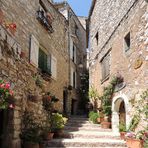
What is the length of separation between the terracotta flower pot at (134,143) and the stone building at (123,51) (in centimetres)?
50

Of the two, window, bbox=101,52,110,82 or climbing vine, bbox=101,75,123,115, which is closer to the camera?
climbing vine, bbox=101,75,123,115

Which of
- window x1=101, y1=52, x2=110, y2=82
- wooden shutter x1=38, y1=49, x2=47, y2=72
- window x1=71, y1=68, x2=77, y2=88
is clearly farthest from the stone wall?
window x1=101, y1=52, x2=110, y2=82

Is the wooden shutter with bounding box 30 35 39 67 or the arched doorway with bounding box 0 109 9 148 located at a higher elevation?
the wooden shutter with bounding box 30 35 39 67

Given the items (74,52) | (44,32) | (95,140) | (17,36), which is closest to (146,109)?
(95,140)

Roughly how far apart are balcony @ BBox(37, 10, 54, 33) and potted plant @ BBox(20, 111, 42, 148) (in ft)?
13.8

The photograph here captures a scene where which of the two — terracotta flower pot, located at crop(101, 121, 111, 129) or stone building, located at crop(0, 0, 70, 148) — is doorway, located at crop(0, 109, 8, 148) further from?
terracotta flower pot, located at crop(101, 121, 111, 129)

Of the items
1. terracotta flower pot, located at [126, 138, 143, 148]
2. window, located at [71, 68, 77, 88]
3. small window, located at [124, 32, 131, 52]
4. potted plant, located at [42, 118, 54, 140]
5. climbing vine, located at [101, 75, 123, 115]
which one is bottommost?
terracotta flower pot, located at [126, 138, 143, 148]

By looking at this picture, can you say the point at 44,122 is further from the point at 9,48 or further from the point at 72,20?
the point at 72,20

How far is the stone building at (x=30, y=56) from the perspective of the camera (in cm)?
580

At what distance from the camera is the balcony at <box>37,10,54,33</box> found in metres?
9.56

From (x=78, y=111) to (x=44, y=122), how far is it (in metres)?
7.90

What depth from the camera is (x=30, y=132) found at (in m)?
6.50

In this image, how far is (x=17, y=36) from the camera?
24.1 ft

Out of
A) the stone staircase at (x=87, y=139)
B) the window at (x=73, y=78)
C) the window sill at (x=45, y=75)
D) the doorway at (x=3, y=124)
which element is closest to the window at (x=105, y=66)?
the stone staircase at (x=87, y=139)
